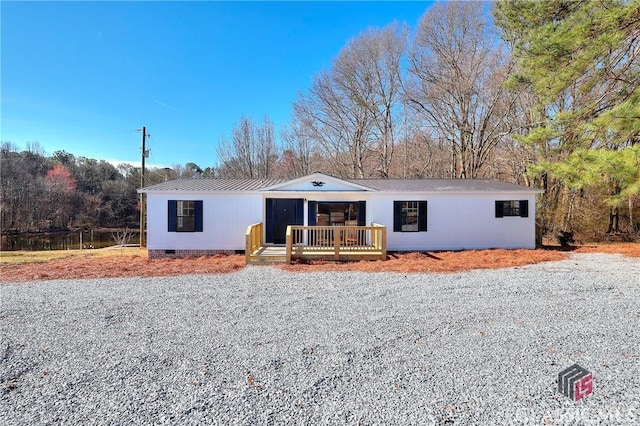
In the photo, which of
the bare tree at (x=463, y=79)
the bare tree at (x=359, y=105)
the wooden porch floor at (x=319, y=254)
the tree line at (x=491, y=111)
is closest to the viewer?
the tree line at (x=491, y=111)

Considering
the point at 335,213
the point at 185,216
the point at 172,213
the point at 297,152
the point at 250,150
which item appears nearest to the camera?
the point at 172,213

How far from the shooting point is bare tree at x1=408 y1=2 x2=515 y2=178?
17234mm

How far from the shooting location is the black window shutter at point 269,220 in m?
10.7

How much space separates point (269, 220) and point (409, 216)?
16.3 feet

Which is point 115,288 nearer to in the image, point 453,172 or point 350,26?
point 453,172

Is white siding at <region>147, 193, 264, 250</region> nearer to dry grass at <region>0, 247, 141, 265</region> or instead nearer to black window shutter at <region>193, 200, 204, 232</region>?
black window shutter at <region>193, 200, 204, 232</region>

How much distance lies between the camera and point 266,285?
6414mm

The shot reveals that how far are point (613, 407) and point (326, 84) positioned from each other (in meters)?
22.7

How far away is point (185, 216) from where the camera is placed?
10.3 meters

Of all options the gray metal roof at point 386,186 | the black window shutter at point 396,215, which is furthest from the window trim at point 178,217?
the black window shutter at point 396,215

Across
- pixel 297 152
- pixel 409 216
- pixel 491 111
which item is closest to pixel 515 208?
pixel 409 216

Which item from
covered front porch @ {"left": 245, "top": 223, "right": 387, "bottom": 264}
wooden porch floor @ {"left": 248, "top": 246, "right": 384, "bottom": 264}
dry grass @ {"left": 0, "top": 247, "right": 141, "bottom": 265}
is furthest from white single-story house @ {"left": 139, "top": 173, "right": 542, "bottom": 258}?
dry grass @ {"left": 0, "top": 247, "right": 141, "bottom": 265}

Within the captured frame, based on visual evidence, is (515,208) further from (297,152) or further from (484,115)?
(297,152)

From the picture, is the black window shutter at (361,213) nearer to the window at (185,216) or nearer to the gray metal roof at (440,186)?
the gray metal roof at (440,186)
